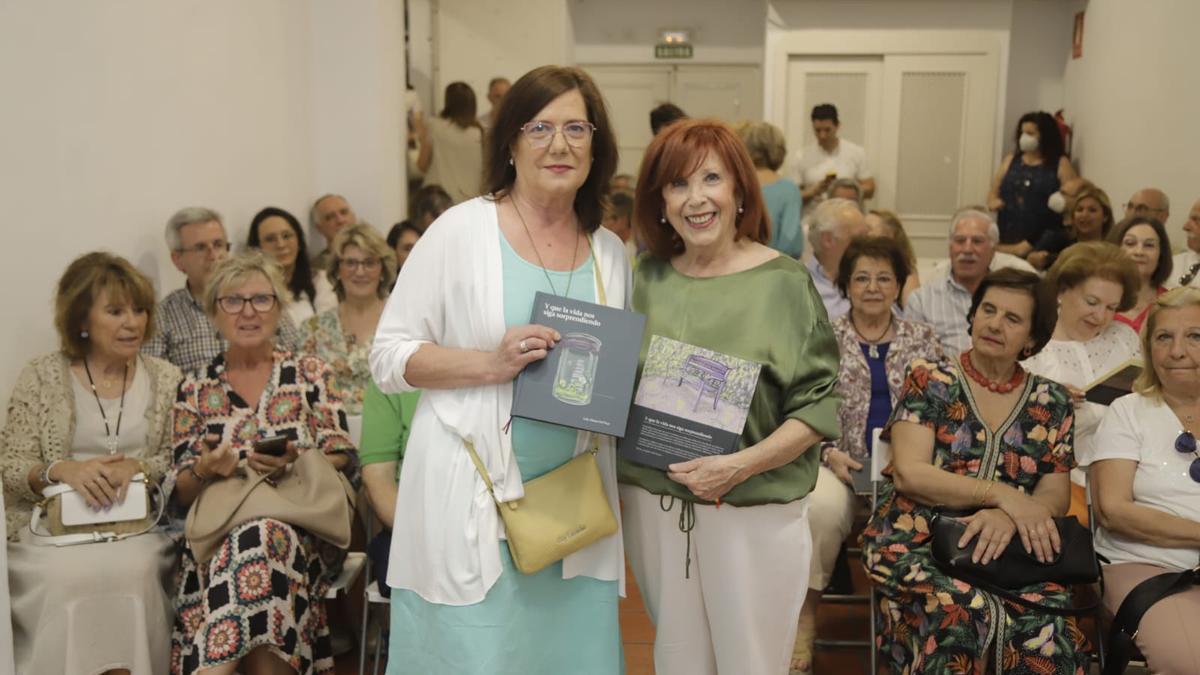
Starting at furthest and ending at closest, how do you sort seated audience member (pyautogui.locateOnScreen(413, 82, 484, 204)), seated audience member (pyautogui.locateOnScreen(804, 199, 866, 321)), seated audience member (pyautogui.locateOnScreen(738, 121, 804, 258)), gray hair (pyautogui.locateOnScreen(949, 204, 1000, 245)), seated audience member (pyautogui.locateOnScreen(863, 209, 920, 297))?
seated audience member (pyautogui.locateOnScreen(413, 82, 484, 204)) < seated audience member (pyautogui.locateOnScreen(738, 121, 804, 258)) < seated audience member (pyautogui.locateOnScreen(863, 209, 920, 297)) < seated audience member (pyautogui.locateOnScreen(804, 199, 866, 321)) < gray hair (pyautogui.locateOnScreen(949, 204, 1000, 245))

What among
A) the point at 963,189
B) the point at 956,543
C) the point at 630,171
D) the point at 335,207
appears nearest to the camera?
the point at 956,543

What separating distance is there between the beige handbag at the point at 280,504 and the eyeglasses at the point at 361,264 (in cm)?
141

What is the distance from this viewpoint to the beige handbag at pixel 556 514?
2.28 m

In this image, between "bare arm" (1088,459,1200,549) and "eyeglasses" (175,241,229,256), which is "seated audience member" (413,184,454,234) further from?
"bare arm" (1088,459,1200,549)

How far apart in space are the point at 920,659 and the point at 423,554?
1.64 m

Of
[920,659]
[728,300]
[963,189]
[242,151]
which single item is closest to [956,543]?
[920,659]

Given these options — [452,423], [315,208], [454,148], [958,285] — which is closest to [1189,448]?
[958,285]

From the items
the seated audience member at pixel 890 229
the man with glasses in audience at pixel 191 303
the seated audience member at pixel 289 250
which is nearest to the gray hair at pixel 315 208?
the seated audience member at pixel 289 250

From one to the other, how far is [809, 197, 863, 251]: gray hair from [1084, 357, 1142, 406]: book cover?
1.82 meters

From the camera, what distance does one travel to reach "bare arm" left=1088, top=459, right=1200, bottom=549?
313 cm

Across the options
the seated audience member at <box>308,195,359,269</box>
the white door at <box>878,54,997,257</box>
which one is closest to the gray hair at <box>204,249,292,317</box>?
the seated audience member at <box>308,195,359,269</box>

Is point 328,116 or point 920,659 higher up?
point 328,116

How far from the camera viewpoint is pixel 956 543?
3168mm

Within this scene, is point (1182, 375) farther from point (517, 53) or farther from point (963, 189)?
point (517, 53)
